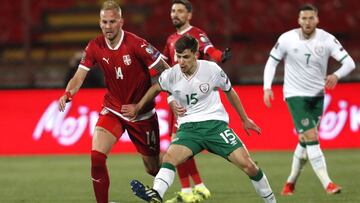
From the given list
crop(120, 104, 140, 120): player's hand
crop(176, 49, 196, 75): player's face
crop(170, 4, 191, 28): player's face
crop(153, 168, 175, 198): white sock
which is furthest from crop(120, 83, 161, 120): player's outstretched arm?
crop(170, 4, 191, 28): player's face

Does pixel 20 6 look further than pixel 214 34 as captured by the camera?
Yes

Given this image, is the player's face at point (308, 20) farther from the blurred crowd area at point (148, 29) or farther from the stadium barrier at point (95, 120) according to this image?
the blurred crowd area at point (148, 29)

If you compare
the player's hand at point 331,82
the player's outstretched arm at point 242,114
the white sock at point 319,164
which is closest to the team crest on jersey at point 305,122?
the white sock at point 319,164

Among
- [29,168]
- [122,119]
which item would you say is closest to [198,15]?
[29,168]

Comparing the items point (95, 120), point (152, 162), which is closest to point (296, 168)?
point (152, 162)

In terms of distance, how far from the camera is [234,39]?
2294cm

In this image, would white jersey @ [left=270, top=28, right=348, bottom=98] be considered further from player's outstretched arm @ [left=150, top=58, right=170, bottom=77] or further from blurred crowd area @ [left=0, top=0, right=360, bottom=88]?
blurred crowd area @ [left=0, top=0, right=360, bottom=88]

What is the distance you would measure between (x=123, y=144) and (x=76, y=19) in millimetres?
8473

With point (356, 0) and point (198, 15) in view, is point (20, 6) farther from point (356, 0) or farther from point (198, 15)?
point (356, 0)

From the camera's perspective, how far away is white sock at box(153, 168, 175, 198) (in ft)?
27.8

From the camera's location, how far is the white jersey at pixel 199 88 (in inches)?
350

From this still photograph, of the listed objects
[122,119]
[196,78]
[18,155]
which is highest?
[196,78]

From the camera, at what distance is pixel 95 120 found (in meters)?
17.5

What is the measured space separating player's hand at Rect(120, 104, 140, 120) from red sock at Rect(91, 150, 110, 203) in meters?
0.52
